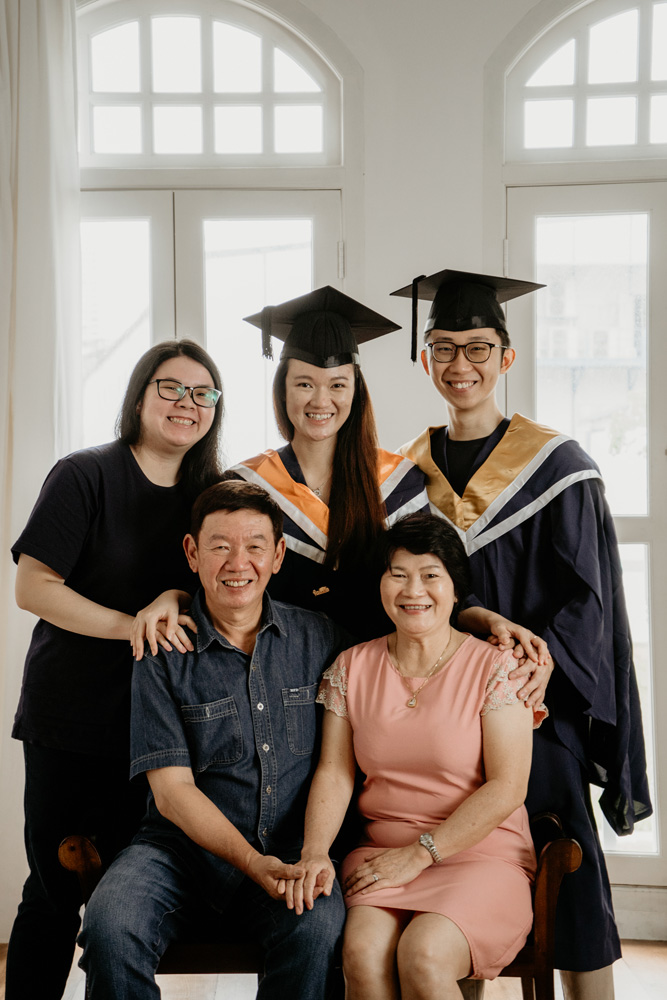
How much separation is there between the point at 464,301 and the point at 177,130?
4.92ft

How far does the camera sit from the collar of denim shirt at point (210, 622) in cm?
170

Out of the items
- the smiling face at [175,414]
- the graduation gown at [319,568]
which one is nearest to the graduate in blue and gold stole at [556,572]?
the graduation gown at [319,568]

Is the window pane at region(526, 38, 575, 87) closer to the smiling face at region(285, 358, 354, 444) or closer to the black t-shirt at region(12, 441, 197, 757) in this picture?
the smiling face at region(285, 358, 354, 444)

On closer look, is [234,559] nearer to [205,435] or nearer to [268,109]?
[205,435]

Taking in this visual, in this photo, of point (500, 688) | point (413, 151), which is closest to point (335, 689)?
point (500, 688)

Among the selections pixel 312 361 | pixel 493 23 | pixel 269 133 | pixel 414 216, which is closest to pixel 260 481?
pixel 312 361

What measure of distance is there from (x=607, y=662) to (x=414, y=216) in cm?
166

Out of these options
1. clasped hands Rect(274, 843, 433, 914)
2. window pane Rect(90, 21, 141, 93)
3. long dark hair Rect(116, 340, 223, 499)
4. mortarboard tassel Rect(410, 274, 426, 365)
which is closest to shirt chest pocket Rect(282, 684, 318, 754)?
clasped hands Rect(274, 843, 433, 914)

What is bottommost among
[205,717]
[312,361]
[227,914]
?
[227,914]

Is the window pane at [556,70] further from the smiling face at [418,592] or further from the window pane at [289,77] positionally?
the smiling face at [418,592]

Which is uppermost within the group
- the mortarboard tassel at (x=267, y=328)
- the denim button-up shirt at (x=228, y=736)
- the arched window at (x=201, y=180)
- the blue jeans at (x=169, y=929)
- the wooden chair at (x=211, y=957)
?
the arched window at (x=201, y=180)

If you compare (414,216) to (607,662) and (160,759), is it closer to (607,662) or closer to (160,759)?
(607,662)

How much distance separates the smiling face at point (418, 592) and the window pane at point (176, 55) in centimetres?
208

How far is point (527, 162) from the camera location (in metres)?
2.80
